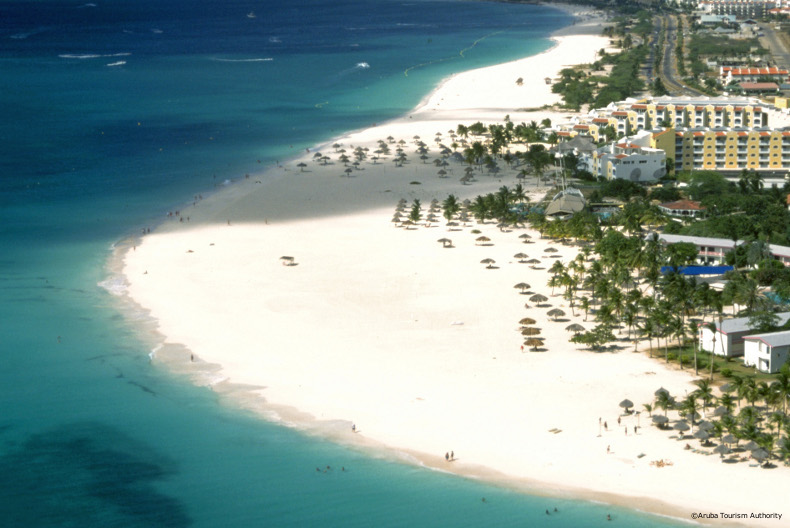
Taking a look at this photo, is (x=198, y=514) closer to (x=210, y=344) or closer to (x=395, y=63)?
(x=210, y=344)

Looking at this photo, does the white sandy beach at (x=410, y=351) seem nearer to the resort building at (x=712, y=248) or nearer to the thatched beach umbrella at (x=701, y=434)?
the thatched beach umbrella at (x=701, y=434)

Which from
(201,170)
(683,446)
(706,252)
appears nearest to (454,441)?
(683,446)

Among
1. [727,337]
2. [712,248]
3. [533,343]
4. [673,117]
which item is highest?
[673,117]

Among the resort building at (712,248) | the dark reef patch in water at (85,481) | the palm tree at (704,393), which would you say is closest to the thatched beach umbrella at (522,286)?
the resort building at (712,248)

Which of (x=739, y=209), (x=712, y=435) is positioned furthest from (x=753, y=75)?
(x=712, y=435)

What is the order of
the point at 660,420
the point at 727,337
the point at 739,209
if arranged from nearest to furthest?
the point at 660,420
the point at 727,337
the point at 739,209

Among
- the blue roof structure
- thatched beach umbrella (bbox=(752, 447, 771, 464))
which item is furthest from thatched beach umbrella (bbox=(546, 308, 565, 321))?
thatched beach umbrella (bbox=(752, 447, 771, 464))

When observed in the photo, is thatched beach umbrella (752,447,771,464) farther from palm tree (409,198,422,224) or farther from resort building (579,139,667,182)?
resort building (579,139,667,182)

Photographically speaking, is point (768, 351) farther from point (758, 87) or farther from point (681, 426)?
point (758, 87)
